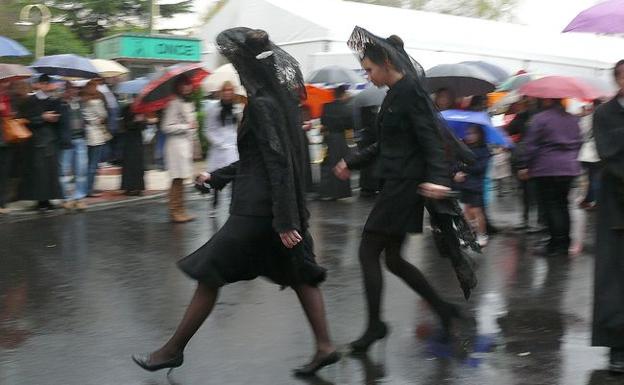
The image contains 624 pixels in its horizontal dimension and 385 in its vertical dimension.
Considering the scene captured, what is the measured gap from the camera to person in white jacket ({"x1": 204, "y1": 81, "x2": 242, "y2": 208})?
10094 millimetres

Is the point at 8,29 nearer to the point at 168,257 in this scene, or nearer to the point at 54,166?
the point at 54,166

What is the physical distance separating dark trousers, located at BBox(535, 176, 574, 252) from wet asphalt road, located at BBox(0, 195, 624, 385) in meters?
0.24

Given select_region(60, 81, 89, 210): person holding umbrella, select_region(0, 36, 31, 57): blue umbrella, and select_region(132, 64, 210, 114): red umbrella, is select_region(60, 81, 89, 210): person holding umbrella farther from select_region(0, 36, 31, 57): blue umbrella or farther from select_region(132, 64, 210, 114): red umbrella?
select_region(132, 64, 210, 114): red umbrella

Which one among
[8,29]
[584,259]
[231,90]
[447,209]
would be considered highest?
[8,29]

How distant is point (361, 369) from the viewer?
5.01 meters

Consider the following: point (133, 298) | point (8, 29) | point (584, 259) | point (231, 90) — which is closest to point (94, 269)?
point (133, 298)

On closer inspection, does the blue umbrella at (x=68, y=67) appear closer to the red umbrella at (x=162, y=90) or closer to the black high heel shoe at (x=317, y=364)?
the red umbrella at (x=162, y=90)

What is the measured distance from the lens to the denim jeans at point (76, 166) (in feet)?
37.0

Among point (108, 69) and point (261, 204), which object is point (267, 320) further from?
point (108, 69)

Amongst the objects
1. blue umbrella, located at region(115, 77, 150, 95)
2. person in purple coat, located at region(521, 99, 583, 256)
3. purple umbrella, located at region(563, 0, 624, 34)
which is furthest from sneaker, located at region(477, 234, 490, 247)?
blue umbrella, located at region(115, 77, 150, 95)

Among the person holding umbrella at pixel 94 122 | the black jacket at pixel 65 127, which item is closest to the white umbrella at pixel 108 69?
the person holding umbrella at pixel 94 122

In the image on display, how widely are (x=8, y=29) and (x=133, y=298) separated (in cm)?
1581

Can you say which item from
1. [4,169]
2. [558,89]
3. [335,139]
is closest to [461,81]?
[558,89]

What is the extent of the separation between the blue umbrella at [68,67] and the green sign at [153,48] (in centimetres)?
571
